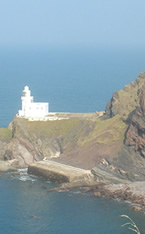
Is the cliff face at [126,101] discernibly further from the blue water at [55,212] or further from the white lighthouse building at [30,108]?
the blue water at [55,212]

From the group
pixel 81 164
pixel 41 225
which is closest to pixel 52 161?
pixel 81 164

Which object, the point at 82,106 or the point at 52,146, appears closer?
the point at 52,146

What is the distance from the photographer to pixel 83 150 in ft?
281

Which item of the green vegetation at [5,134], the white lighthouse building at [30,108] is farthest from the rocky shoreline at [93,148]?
the white lighthouse building at [30,108]

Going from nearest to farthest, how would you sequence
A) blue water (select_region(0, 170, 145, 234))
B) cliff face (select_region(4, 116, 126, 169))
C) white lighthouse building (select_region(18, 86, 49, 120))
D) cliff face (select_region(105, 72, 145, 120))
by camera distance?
blue water (select_region(0, 170, 145, 234))
cliff face (select_region(4, 116, 126, 169))
cliff face (select_region(105, 72, 145, 120))
white lighthouse building (select_region(18, 86, 49, 120))

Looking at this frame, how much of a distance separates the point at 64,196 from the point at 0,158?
62.4 feet

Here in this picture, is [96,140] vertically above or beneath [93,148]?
above

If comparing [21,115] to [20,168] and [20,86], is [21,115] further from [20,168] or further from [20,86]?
[20,86]

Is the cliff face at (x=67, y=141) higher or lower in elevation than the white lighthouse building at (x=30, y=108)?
lower

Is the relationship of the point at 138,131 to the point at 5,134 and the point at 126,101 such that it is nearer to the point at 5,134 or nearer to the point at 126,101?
the point at 126,101

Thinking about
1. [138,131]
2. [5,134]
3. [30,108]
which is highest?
[30,108]

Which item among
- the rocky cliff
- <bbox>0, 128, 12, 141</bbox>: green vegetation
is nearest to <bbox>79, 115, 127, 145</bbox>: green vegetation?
the rocky cliff

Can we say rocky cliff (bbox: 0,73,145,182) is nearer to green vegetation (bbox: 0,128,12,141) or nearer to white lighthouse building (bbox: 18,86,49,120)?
green vegetation (bbox: 0,128,12,141)

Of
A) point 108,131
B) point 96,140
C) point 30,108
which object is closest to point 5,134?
point 30,108
